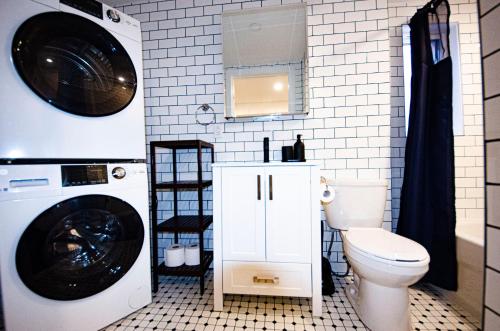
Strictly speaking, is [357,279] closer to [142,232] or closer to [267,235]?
[267,235]

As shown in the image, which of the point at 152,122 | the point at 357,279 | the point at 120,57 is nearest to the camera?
the point at 120,57

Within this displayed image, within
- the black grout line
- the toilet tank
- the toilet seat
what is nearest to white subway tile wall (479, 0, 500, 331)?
the black grout line

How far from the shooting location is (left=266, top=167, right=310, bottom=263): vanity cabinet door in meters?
1.22

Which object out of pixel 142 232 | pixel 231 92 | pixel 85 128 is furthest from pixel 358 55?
pixel 142 232

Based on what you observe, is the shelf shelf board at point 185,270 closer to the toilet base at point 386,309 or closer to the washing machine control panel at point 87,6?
the toilet base at point 386,309

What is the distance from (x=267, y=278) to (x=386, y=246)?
70cm

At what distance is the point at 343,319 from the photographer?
1.21 m

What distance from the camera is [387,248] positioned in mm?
1071

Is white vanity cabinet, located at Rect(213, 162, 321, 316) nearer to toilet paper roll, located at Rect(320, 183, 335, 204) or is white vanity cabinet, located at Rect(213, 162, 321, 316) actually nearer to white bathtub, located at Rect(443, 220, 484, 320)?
toilet paper roll, located at Rect(320, 183, 335, 204)

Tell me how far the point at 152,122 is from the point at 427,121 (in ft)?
7.08

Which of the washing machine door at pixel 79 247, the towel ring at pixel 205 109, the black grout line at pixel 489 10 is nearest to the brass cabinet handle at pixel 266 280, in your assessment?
the washing machine door at pixel 79 247

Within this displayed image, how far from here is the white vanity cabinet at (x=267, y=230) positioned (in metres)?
1.22

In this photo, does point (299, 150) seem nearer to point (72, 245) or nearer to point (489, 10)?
point (489, 10)

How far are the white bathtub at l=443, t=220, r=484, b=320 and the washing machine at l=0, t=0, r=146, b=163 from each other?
2096 millimetres
